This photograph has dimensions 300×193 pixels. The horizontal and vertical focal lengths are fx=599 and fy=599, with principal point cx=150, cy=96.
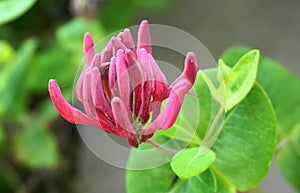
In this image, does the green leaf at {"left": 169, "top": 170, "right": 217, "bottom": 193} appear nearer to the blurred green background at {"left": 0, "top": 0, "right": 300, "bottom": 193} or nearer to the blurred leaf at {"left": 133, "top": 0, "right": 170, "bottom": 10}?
the blurred green background at {"left": 0, "top": 0, "right": 300, "bottom": 193}

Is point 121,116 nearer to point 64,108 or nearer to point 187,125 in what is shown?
point 64,108

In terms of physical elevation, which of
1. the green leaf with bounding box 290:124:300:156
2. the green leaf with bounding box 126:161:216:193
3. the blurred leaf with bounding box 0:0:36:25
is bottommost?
the green leaf with bounding box 290:124:300:156

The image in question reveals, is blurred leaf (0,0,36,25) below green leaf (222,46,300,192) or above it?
above

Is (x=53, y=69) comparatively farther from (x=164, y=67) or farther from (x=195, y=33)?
Result: (x=164, y=67)

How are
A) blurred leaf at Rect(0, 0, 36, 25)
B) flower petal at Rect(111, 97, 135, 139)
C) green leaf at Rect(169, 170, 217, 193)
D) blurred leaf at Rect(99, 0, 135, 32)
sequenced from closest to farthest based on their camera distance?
flower petal at Rect(111, 97, 135, 139), green leaf at Rect(169, 170, 217, 193), blurred leaf at Rect(0, 0, 36, 25), blurred leaf at Rect(99, 0, 135, 32)

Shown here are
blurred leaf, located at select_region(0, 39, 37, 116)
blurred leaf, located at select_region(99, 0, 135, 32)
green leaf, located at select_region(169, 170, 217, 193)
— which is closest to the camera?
green leaf, located at select_region(169, 170, 217, 193)

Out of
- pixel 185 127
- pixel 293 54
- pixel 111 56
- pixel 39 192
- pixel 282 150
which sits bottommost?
pixel 39 192

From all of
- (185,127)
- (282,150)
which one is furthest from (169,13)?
(185,127)

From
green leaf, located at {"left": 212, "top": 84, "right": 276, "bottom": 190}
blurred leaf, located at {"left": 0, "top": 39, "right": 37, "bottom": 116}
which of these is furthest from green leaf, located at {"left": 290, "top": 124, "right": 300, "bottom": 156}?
blurred leaf, located at {"left": 0, "top": 39, "right": 37, "bottom": 116}
